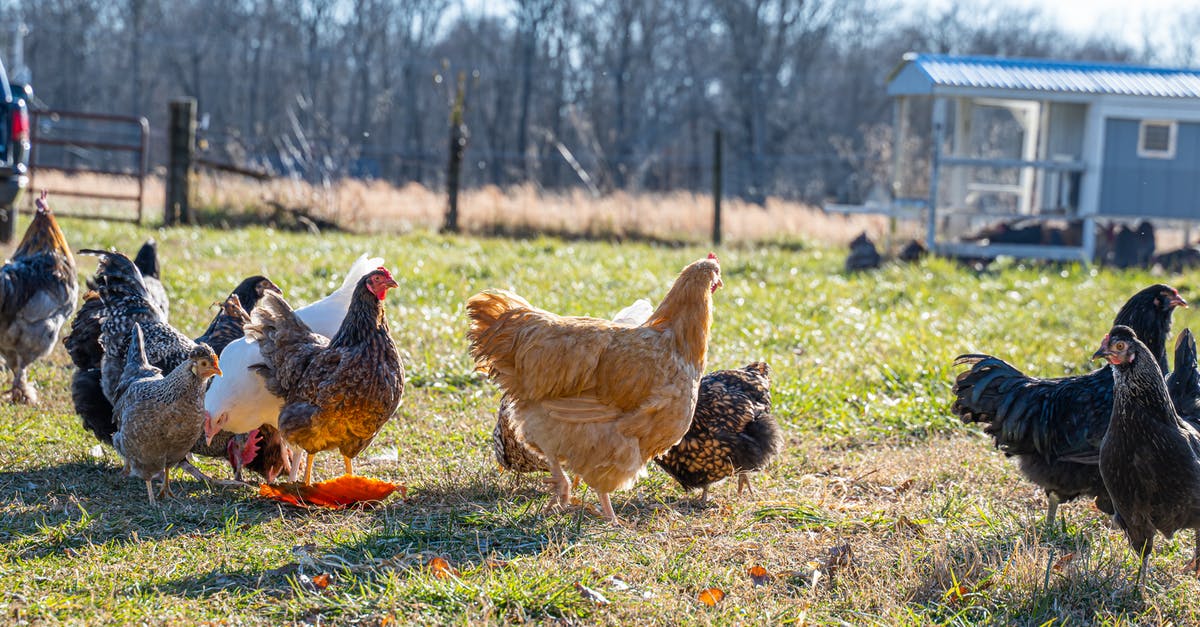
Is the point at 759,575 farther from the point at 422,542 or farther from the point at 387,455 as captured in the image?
the point at 387,455

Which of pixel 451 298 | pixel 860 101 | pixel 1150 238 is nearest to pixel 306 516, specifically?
pixel 451 298

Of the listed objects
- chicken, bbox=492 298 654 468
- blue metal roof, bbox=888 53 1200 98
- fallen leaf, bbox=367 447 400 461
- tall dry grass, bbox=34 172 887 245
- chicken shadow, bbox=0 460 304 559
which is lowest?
chicken shadow, bbox=0 460 304 559

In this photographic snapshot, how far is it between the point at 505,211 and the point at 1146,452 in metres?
15.4

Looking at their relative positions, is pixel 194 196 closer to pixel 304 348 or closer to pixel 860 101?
pixel 304 348

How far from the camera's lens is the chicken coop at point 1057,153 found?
1659cm

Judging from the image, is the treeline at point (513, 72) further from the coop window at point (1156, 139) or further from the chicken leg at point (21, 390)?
the chicken leg at point (21, 390)

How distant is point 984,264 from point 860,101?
86.0 feet

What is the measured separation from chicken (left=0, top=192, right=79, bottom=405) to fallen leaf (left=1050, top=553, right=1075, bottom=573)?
5817 mm

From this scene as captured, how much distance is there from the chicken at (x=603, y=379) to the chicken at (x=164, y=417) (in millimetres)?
1279

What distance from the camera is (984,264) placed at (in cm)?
1571

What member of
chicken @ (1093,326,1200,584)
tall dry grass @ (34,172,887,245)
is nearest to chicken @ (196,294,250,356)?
chicken @ (1093,326,1200,584)

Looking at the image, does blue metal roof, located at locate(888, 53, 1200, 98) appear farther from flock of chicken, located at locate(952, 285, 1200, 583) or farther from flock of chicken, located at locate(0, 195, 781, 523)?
flock of chicken, located at locate(0, 195, 781, 523)

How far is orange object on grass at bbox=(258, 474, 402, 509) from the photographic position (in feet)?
15.8

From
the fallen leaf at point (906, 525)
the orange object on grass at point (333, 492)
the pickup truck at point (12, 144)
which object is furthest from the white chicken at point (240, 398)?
the pickup truck at point (12, 144)
